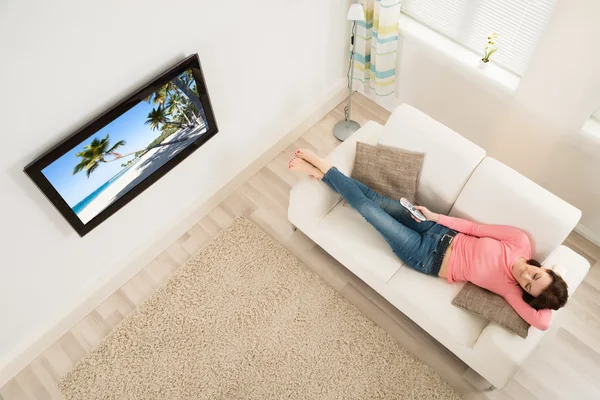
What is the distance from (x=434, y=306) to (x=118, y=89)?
6.63ft

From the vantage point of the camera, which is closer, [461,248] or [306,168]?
[461,248]

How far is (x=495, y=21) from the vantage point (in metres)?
2.91

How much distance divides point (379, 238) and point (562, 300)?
1.02 metres

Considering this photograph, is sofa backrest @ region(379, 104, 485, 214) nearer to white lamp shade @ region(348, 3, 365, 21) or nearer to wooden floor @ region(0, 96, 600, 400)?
white lamp shade @ region(348, 3, 365, 21)

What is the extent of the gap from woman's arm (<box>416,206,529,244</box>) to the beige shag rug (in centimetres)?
78

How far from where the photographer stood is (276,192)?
3467 mm

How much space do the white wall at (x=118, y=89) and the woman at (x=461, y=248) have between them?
0.66 metres

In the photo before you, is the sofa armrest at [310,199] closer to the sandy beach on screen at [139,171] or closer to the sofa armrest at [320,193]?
the sofa armrest at [320,193]

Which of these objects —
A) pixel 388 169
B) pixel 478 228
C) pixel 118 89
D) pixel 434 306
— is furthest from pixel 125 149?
pixel 478 228

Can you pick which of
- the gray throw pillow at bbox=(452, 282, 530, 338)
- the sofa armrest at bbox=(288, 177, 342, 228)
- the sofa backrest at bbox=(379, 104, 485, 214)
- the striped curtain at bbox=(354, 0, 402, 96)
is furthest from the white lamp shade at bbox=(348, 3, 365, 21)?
the gray throw pillow at bbox=(452, 282, 530, 338)

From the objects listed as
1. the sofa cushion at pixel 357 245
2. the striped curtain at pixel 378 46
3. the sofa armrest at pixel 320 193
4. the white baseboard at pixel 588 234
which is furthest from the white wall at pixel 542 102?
the sofa cushion at pixel 357 245

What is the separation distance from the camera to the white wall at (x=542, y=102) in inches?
98.0

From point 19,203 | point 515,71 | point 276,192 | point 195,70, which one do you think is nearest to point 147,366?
point 19,203

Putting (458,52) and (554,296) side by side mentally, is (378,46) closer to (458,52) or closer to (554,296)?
(458,52)
